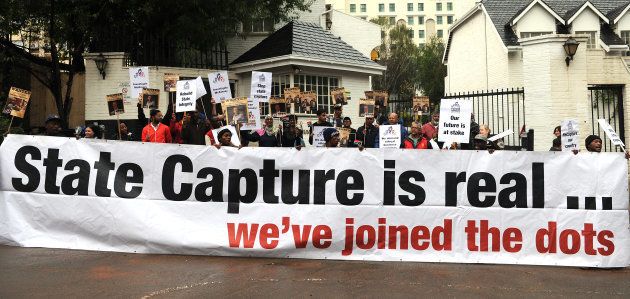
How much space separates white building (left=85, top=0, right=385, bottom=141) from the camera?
1648cm

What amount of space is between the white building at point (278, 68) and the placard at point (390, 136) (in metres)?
8.44

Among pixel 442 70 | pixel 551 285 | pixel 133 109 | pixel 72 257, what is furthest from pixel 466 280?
pixel 442 70

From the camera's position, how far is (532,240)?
24.9 feet

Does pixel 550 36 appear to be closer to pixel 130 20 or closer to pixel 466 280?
pixel 466 280

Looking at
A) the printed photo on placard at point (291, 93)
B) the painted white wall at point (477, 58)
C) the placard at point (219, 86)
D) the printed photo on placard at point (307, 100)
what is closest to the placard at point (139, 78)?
the placard at point (219, 86)

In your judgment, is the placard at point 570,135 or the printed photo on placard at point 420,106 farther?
the printed photo on placard at point 420,106

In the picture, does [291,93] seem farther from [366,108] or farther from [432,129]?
[432,129]

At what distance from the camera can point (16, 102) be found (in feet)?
29.1

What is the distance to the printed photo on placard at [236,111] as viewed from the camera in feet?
31.7

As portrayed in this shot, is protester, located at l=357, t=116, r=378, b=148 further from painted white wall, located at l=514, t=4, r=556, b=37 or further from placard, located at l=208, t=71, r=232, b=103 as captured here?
painted white wall, located at l=514, t=4, r=556, b=37

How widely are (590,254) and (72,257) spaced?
6.68 metres

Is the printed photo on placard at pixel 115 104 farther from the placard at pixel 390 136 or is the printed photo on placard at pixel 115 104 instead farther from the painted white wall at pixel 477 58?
the painted white wall at pixel 477 58

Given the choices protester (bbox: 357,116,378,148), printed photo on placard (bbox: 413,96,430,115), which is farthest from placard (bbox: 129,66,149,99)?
printed photo on placard (bbox: 413,96,430,115)

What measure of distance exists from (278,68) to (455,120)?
11799mm
